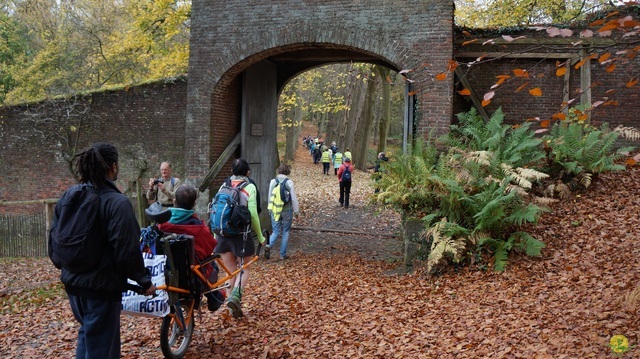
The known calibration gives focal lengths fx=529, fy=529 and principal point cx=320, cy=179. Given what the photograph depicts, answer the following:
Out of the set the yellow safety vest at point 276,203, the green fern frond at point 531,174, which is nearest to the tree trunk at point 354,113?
the yellow safety vest at point 276,203

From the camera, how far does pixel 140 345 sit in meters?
5.75

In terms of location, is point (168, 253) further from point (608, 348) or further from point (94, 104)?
point (94, 104)

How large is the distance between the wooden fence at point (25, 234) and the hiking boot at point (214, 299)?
29.7 feet

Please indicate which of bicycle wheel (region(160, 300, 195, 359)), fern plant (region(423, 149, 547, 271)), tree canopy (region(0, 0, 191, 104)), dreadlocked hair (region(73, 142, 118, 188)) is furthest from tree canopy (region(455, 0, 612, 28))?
dreadlocked hair (region(73, 142, 118, 188))

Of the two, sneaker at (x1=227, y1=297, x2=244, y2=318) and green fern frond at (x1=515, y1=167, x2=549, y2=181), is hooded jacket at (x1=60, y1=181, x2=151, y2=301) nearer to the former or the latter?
sneaker at (x1=227, y1=297, x2=244, y2=318)

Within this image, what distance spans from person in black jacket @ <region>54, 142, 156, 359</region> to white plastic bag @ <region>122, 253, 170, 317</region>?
0.55m

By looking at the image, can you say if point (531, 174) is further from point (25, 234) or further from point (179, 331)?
point (25, 234)

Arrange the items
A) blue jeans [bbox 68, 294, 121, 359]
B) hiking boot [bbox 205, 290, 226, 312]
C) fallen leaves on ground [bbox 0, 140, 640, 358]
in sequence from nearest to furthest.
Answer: blue jeans [bbox 68, 294, 121, 359]
fallen leaves on ground [bbox 0, 140, 640, 358]
hiking boot [bbox 205, 290, 226, 312]

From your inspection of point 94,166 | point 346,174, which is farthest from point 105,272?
point 346,174

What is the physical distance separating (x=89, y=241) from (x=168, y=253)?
1160 mm

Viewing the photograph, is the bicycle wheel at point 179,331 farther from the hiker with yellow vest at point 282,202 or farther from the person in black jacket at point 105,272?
the hiker with yellow vest at point 282,202

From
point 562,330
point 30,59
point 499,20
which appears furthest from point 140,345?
point 30,59

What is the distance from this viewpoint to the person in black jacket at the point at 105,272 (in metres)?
3.77

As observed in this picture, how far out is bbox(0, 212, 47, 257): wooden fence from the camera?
12.9 meters
